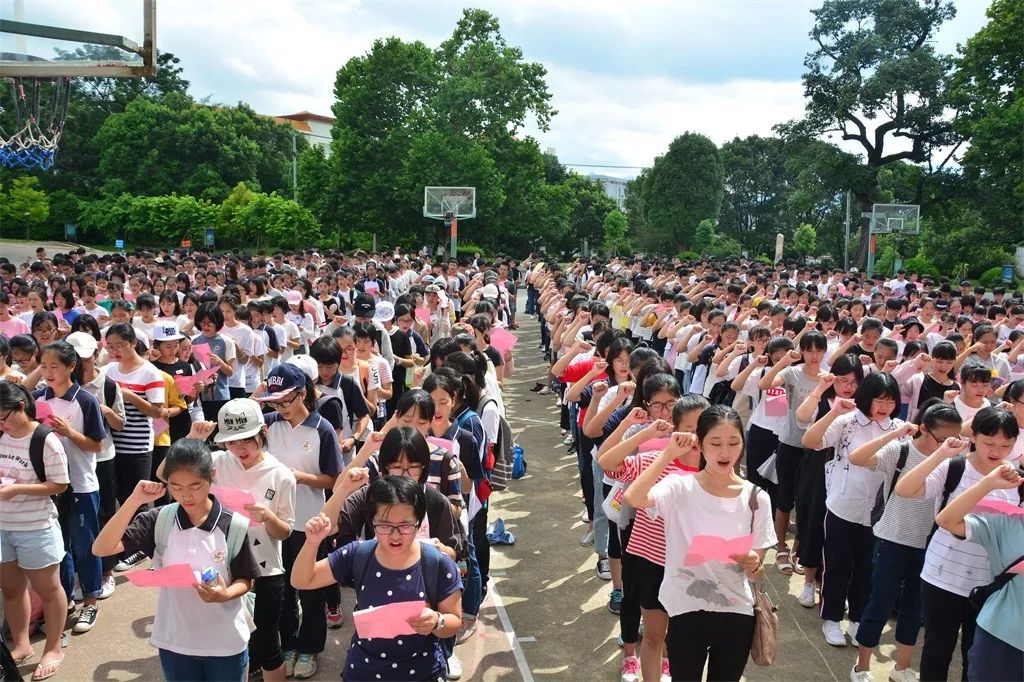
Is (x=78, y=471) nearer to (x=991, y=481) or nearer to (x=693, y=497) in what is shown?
(x=693, y=497)

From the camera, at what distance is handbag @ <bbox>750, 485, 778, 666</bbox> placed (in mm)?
3387

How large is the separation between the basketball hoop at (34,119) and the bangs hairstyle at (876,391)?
355 inches

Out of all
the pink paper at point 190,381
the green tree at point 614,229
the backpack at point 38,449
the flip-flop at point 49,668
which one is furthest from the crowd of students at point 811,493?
the green tree at point 614,229

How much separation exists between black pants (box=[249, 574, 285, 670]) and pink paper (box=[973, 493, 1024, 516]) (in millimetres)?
3216

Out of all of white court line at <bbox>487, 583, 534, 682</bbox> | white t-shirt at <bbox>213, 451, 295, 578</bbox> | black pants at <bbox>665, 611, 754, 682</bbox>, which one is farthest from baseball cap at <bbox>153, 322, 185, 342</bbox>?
black pants at <bbox>665, 611, 754, 682</bbox>

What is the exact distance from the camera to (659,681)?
4172mm

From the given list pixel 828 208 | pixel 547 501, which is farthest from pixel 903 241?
pixel 547 501

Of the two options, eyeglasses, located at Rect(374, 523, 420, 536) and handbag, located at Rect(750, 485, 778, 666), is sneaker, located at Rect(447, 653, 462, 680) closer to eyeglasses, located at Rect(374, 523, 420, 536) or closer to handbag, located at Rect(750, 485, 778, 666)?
handbag, located at Rect(750, 485, 778, 666)

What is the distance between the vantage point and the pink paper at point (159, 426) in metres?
5.89

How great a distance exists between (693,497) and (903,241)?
35.9 m

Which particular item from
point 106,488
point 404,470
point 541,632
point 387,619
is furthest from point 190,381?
point 387,619

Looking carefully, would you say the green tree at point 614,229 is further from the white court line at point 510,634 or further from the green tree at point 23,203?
the white court line at point 510,634

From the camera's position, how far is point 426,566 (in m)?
2.97

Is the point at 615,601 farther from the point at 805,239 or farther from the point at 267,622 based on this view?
the point at 805,239
